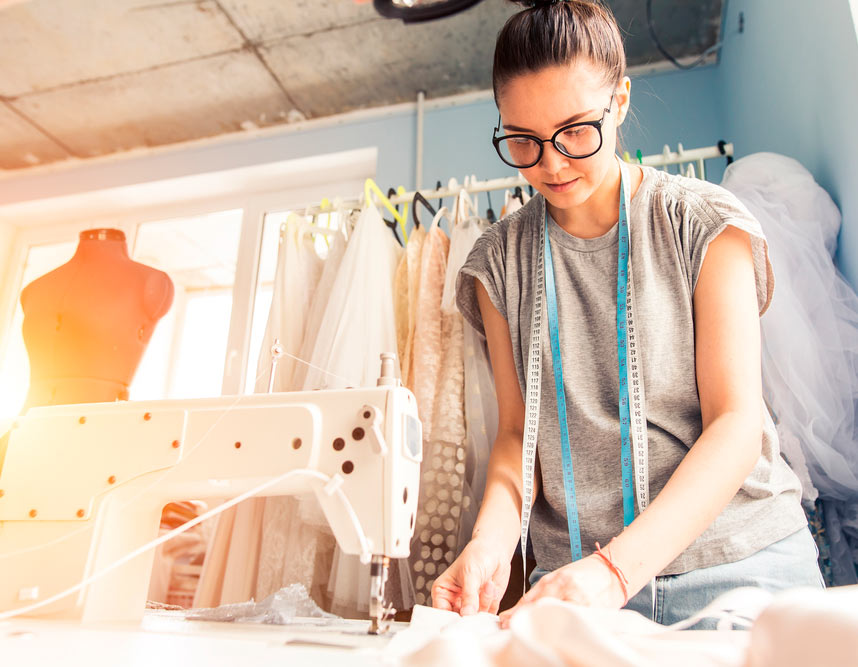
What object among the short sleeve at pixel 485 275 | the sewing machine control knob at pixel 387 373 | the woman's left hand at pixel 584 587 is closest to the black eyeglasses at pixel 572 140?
the short sleeve at pixel 485 275

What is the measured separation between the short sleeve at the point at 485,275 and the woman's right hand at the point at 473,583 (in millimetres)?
458

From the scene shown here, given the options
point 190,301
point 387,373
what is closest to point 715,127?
point 387,373

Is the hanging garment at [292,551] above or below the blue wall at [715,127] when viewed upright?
below

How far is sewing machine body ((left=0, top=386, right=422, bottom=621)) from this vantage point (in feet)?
2.60

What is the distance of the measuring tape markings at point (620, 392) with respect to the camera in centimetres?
94

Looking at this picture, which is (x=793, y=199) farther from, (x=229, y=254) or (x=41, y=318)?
(x=229, y=254)

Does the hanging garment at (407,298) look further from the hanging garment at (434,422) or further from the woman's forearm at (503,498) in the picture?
the woman's forearm at (503,498)

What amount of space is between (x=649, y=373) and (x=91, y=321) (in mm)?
1112

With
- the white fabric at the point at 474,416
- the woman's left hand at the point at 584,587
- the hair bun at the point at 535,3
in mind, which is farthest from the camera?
the white fabric at the point at 474,416

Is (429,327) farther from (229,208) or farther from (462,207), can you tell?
(229,208)

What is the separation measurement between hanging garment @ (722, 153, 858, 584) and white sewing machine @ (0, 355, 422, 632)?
72 centimetres

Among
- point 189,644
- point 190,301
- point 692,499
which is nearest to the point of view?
point 189,644

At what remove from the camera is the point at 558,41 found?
95 cm

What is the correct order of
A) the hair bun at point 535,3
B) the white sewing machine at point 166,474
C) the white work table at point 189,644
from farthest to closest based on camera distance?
the hair bun at point 535,3 < the white sewing machine at point 166,474 < the white work table at point 189,644
